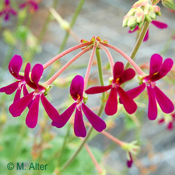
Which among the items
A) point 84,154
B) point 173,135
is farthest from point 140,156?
point 84,154

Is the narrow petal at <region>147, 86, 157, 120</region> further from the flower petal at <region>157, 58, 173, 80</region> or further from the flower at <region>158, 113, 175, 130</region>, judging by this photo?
the flower at <region>158, 113, 175, 130</region>

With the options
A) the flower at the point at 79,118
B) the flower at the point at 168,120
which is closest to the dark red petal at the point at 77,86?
the flower at the point at 79,118

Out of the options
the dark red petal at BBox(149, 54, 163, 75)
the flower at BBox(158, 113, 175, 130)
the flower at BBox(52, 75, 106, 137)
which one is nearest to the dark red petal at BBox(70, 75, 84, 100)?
the flower at BBox(52, 75, 106, 137)

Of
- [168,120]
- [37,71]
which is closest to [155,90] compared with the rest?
[37,71]

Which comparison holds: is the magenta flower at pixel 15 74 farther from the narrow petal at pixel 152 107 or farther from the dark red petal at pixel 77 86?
the narrow petal at pixel 152 107

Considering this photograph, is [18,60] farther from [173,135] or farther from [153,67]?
[173,135]
